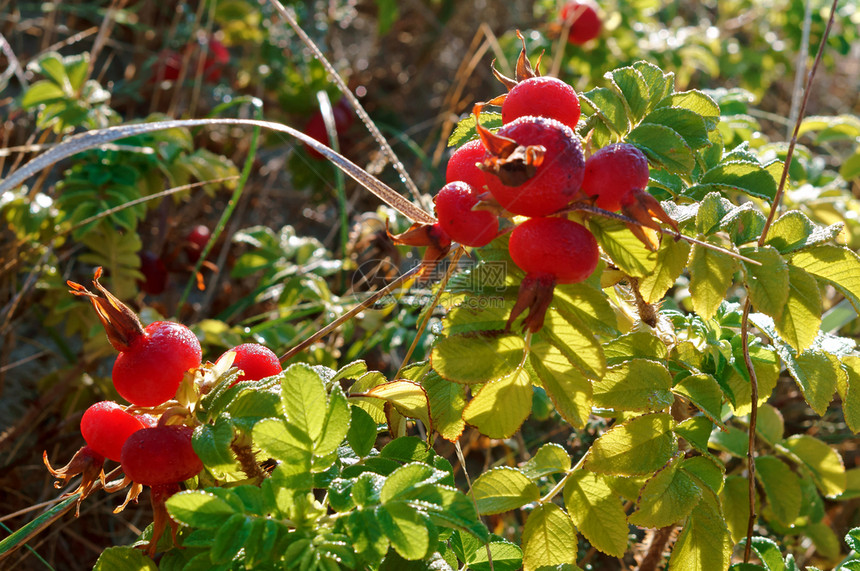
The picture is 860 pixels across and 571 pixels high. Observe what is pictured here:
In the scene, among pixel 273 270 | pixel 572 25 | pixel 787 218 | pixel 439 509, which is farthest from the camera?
pixel 572 25

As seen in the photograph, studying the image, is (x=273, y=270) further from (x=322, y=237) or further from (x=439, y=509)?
(x=439, y=509)

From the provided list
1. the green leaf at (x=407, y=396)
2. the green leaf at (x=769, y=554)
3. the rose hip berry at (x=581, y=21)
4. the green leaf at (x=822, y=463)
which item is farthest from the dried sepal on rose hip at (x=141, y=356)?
the rose hip berry at (x=581, y=21)

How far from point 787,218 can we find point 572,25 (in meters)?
1.98

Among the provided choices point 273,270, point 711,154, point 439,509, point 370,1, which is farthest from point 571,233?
point 370,1

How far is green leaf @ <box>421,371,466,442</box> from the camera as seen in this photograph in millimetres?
906

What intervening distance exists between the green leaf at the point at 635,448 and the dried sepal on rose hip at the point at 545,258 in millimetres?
251

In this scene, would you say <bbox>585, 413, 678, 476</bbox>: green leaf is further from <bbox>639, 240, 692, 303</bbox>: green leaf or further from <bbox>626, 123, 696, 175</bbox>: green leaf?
<bbox>626, 123, 696, 175</bbox>: green leaf

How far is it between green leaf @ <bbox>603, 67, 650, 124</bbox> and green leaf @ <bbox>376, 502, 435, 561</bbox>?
1.97 ft

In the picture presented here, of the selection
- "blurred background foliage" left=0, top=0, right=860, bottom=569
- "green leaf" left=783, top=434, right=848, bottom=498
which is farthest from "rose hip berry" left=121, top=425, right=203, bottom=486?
"green leaf" left=783, top=434, right=848, bottom=498

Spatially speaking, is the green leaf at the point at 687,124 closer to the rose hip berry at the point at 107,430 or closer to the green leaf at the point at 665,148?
the green leaf at the point at 665,148

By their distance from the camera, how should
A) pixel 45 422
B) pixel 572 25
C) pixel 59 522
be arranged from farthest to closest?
1. pixel 572 25
2. pixel 45 422
3. pixel 59 522

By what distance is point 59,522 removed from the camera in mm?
1558

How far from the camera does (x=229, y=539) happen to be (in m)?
0.67

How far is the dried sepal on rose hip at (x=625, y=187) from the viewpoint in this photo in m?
0.75
